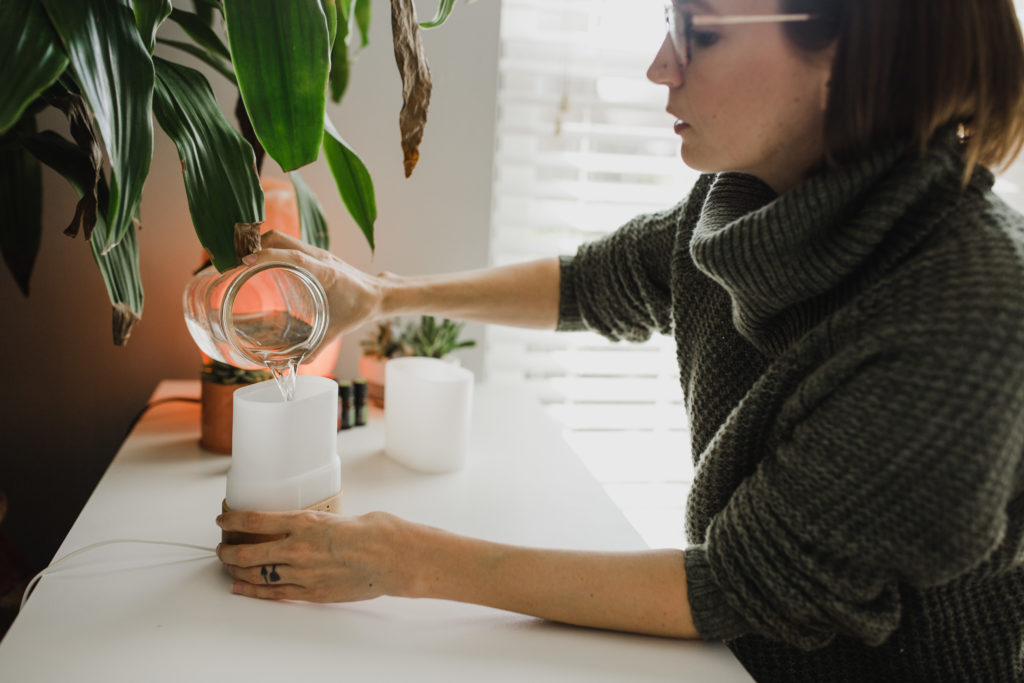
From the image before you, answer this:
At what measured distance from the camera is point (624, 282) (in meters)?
1.05

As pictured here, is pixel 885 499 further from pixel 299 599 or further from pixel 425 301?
pixel 425 301

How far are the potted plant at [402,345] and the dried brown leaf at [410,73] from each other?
496mm

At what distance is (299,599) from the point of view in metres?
0.70

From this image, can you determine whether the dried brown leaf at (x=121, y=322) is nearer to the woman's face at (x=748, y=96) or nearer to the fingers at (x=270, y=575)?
the fingers at (x=270, y=575)

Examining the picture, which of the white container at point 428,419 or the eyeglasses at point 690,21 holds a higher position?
the eyeglasses at point 690,21

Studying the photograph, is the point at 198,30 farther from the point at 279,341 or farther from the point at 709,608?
the point at 709,608

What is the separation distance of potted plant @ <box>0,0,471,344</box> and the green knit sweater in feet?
1.27

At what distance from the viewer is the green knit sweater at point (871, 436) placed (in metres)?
0.56

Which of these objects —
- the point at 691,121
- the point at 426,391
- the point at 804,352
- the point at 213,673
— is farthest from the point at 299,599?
the point at 691,121

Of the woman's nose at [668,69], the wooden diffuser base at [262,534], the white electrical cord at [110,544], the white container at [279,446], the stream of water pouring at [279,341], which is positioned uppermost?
the woman's nose at [668,69]

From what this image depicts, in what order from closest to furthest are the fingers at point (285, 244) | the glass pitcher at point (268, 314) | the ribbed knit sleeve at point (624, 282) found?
the glass pitcher at point (268, 314), the fingers at point (285, 244), the ribbed knit sleeve at point (624, 282)

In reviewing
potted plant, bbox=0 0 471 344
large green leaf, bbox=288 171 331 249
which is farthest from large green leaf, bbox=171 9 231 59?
large green leaf, bbox=288 171 331 249

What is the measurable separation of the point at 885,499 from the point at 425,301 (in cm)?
65

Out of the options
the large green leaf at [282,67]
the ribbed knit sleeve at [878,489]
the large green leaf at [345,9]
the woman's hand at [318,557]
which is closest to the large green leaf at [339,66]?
the large green leaf at [345,9]
